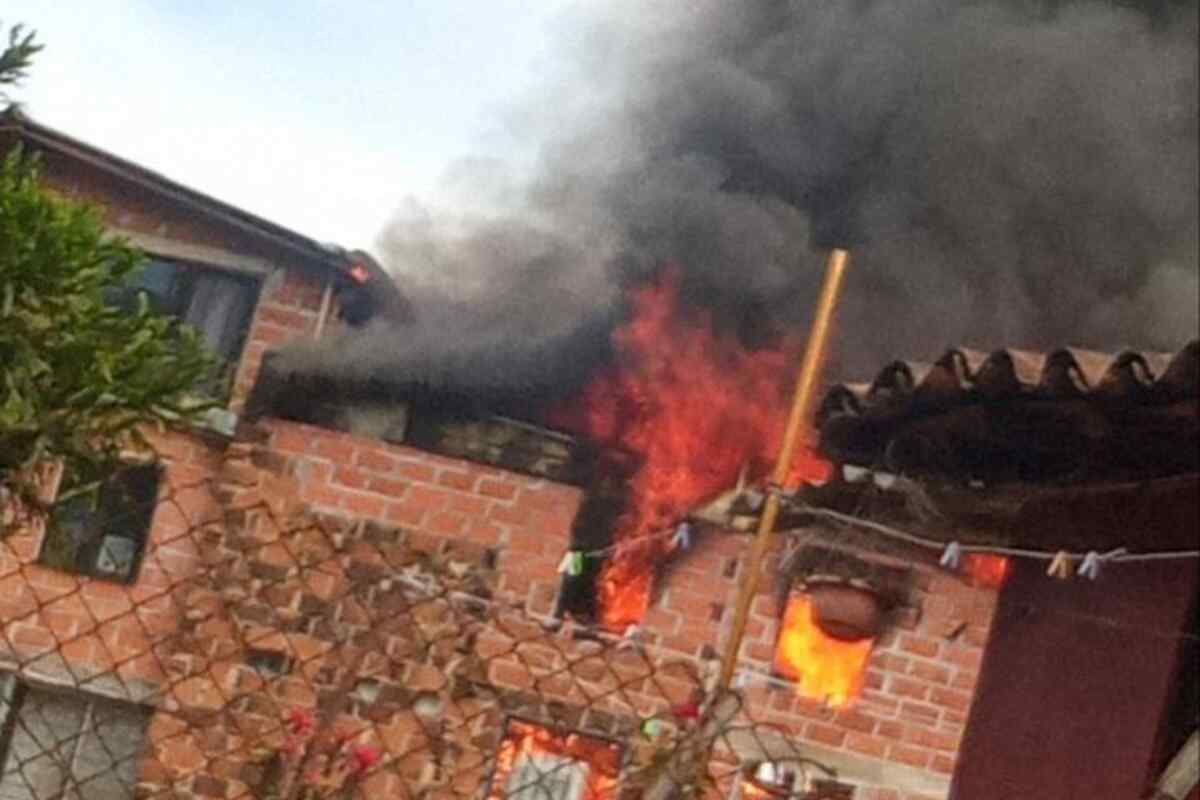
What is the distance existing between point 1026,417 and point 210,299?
13.9 feet

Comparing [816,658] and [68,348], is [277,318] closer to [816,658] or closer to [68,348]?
[816,658]

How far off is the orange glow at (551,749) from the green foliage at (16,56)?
11.2ft

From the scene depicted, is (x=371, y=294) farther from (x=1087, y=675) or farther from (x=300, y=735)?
(x=1087, y=675)

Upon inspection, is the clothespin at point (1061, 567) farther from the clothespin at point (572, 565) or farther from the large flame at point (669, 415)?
the large flame at point (669, 415)

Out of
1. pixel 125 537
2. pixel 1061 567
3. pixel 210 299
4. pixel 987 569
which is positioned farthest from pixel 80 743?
pixel 1061 567

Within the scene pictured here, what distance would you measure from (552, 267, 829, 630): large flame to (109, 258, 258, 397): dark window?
135cm

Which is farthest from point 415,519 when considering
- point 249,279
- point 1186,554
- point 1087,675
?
point 1186,554

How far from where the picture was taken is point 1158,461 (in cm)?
313

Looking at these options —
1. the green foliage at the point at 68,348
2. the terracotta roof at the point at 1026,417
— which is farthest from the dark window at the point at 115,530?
the green foliage at the point at 68,348

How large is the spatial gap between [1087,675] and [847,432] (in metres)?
0.81

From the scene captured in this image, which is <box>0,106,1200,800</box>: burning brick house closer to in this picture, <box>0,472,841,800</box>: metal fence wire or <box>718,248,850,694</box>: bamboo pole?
<box>0,472,841,800</box>: metal fence wire

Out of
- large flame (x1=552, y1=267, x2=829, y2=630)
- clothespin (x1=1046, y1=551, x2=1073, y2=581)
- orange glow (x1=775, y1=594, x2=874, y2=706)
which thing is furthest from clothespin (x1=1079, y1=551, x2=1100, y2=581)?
large flame (x1=552, y1=267, x2=829, y2=630)

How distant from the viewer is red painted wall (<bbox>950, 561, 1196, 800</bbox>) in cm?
321

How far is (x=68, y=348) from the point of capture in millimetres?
2809
